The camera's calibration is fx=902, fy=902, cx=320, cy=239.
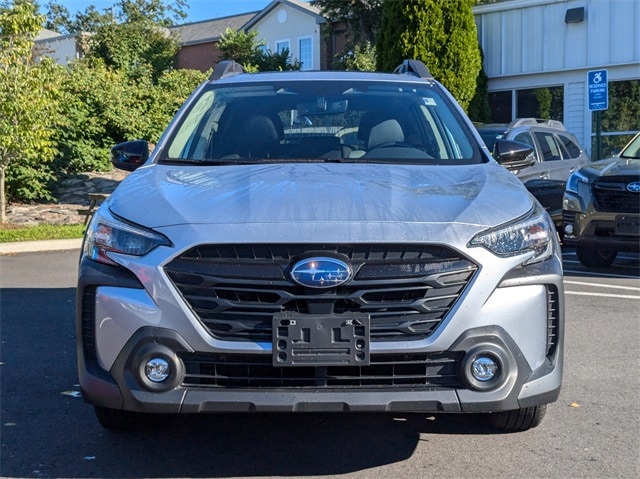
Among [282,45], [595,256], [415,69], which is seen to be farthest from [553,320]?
[282,45]

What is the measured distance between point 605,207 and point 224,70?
18.3 feet

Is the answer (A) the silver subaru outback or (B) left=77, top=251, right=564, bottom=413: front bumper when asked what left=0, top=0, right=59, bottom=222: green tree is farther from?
(B) left=77, top=251, right=564, bottom=413: front bumper

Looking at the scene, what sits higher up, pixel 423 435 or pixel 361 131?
pixel 361 131

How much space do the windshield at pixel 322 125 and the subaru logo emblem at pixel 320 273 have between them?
4.44 ft

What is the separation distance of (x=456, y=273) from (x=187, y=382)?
114 cm

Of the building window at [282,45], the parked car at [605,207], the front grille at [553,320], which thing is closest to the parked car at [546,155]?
the parked car at [605,207]

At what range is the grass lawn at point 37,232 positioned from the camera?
14.5 m

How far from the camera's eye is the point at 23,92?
15484 mm

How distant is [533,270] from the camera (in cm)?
366

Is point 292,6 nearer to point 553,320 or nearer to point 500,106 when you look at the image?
point 500,106

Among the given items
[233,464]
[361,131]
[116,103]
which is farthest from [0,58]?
[233,464]

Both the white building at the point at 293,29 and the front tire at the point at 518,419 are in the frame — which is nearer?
the front tire at the point at 518,419

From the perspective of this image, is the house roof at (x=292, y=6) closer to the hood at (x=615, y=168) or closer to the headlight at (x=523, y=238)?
the hood at (x=615, y=168)

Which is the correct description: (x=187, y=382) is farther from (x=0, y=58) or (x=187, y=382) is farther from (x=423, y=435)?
(x=0, y=58)
